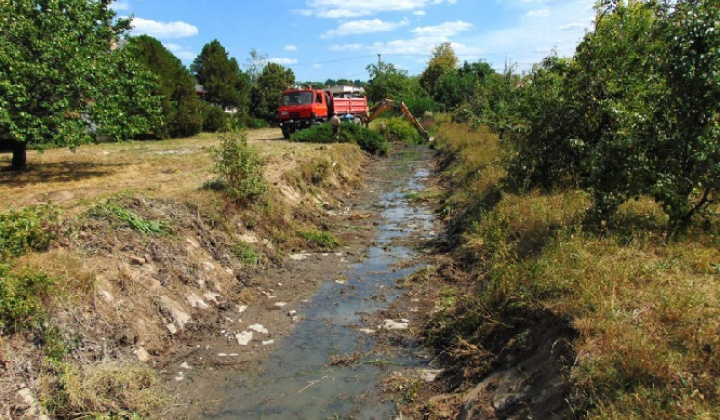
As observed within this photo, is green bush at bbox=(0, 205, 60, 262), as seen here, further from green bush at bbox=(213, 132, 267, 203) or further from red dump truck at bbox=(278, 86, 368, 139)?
red dump truck at bbox=(278, 86, 368, 139)

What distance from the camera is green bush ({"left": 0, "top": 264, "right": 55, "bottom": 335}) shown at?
4562 millimetres

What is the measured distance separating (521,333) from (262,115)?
123 feet

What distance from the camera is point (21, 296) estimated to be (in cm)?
472

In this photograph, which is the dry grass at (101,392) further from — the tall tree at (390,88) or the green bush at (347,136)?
the tall tree at (390,88)

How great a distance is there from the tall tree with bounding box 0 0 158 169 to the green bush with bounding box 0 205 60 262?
4963 millimetres

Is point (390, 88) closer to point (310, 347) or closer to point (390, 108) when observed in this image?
point (390, 108)

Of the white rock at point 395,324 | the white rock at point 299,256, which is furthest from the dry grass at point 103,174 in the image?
the white rock at point 395,324

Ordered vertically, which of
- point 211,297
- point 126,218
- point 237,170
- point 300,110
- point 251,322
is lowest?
point 251,322

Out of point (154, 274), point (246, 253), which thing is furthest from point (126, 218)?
point (246, 253)

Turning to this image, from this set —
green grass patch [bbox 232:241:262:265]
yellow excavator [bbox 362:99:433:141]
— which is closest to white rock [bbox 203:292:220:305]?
green grass patch [bbox 232:241:262:265]

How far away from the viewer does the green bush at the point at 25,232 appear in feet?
18.0

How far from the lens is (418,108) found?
143 ft

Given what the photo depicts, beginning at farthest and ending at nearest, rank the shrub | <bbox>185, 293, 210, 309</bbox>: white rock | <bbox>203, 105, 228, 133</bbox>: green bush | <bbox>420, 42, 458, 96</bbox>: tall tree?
<bbox>420, 42, 458, 96</bbox>: tall tree
<bbox>203, 105, 228, 133</bbox>: green bush
the shrub
<bbox>185, 293, 210, 309</bbox>: white rock

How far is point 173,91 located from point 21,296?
2236cm
